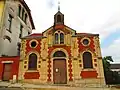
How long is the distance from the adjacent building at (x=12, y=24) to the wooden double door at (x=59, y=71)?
25.7 ft

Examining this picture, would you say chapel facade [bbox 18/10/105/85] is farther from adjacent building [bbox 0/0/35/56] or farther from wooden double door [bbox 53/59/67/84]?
adjacent building [bbox 0/0/35/56]

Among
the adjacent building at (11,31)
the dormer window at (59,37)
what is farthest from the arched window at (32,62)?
the dormer window at (59,37)

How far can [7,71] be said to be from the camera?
20.7m

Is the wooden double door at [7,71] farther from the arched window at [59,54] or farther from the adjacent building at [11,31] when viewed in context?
the arched window at [59,54]

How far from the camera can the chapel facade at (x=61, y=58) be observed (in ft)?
63.6

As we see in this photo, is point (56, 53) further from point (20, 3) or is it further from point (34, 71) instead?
point (20, 3)

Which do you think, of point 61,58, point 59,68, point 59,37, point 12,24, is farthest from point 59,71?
point 12,24

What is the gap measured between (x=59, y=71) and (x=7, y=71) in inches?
259

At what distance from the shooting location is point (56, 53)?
68.9 ft

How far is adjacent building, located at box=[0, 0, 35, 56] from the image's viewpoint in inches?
914

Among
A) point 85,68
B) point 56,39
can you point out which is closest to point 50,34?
point 56,39

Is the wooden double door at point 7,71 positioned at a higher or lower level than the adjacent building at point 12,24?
lower

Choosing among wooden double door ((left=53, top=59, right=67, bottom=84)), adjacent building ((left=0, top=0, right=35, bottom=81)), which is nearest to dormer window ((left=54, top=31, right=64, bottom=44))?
wooden double door ((left=53, top=59, right=67, bottom=84))

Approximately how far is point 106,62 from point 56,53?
→ 39.5 feet
